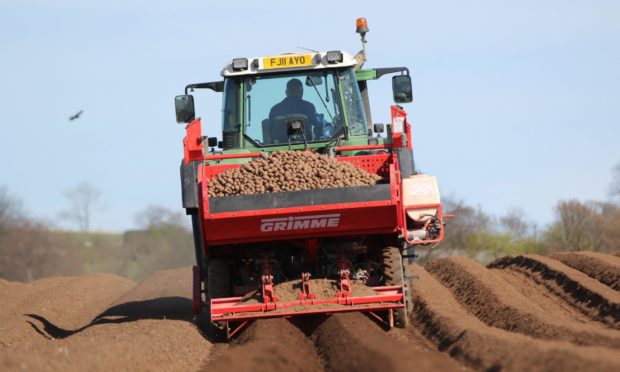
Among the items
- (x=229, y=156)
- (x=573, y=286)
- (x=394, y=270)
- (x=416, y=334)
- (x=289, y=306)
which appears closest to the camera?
(x=289, y=306)

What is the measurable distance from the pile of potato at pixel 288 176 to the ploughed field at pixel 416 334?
1477 millimetres

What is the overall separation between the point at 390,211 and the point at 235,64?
3.33m

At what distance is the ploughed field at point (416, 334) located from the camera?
8.41 m

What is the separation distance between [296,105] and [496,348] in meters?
5.31

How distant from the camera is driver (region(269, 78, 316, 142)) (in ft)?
43.5

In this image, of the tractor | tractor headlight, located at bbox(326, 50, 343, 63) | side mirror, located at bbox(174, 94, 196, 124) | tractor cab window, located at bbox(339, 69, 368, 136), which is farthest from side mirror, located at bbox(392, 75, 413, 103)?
side mirror, located at bbox(174, 94, 196, 124)

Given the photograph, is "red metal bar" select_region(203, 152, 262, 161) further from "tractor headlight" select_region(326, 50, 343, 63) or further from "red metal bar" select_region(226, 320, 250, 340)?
"red metal bar" select_region(226, 320, 250, 340)

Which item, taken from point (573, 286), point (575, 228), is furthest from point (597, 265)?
point (575, 228)

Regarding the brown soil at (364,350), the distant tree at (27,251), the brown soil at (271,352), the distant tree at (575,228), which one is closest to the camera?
the brown soil at (364,350)

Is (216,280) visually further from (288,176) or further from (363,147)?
(363,147)

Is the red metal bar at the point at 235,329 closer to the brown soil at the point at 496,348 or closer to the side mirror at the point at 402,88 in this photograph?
the brown soil at the point at 496,348

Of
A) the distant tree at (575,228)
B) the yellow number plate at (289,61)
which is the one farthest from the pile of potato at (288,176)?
the distant tree at (575,228)

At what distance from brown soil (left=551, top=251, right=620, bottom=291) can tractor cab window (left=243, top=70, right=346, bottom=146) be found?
17.6ft

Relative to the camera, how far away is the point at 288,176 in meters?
11.5
